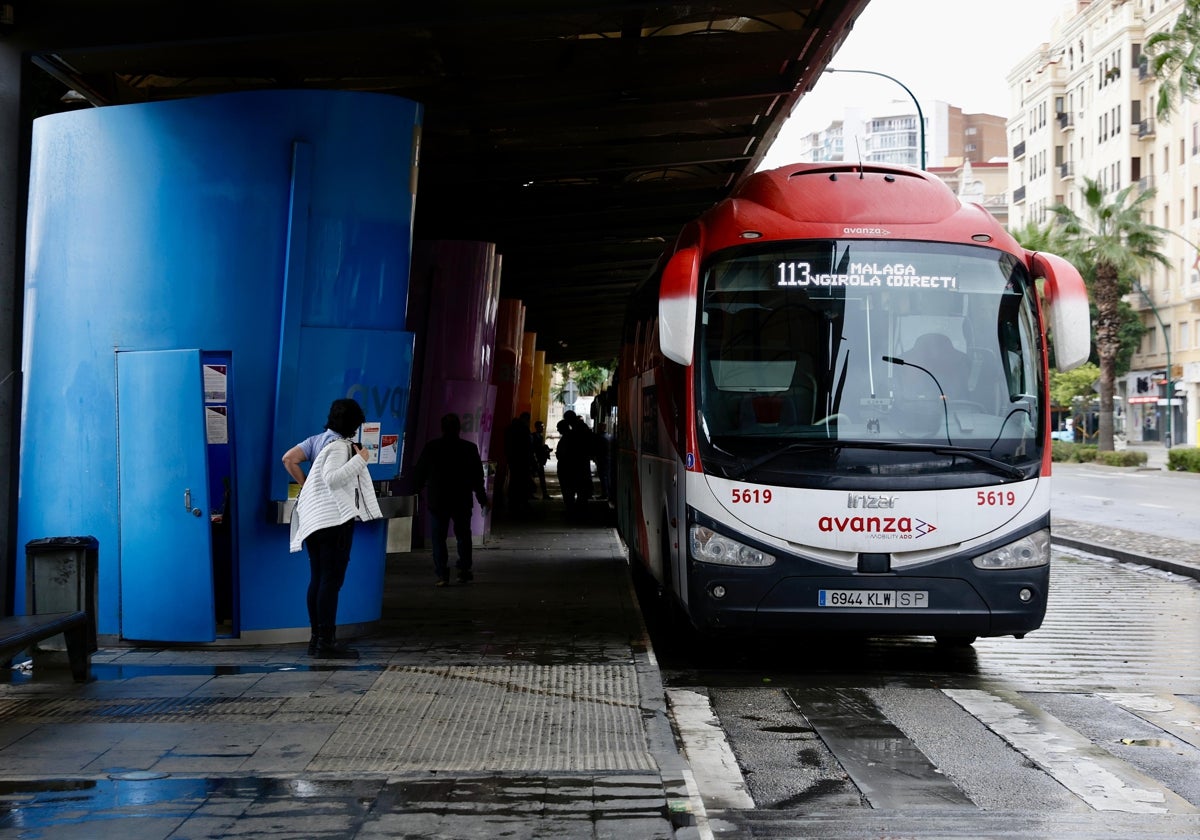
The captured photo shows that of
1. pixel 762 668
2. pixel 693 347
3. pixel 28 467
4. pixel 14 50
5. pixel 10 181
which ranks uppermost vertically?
pixel 14 50

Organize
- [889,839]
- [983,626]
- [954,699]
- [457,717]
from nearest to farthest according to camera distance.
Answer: [889,839] < [457,717] < [954,699] < [983,626]

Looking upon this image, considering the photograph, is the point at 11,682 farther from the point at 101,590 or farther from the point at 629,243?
the point at 629,243

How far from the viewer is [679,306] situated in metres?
9.80

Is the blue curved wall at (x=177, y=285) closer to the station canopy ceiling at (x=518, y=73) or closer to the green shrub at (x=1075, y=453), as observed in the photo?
the station canopy ceiling at (x=518, y=73)

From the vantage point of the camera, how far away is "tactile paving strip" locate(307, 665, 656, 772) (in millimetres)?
6824

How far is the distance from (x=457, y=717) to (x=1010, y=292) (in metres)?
4.96

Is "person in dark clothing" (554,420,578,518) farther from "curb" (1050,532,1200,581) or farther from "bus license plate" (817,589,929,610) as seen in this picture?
"bus license plate" (817,589,929,610)

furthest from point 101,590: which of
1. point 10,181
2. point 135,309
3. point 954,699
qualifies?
point 954,699

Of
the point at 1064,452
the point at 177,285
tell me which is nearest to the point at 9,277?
the point at 177,285

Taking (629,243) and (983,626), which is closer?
(983,626)

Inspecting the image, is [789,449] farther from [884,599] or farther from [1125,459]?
[1125,459]

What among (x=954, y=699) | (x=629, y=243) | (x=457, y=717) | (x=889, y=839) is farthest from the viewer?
(x=629, y=243)

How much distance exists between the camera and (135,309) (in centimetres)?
1029

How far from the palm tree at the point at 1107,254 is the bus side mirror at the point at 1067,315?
46661 millimetres
